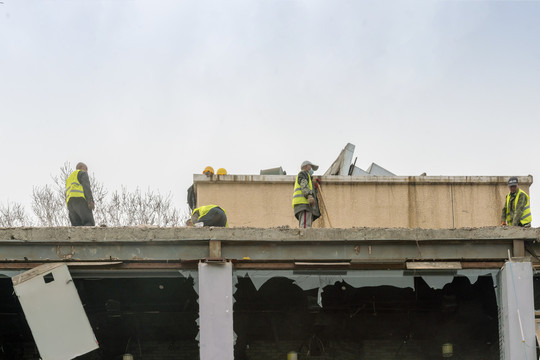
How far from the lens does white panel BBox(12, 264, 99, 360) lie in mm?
8164

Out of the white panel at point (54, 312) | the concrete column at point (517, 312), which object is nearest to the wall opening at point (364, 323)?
the concrete column at point (517, 312)

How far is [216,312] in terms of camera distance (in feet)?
28.3

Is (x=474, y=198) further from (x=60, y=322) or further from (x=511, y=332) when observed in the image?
(x=60, y=322)

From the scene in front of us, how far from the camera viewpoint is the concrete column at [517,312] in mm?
8578

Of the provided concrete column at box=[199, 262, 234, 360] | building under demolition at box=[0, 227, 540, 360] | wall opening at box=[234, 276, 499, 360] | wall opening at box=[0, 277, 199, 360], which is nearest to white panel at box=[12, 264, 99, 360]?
building under demolition at box=[0, 227, 540, 360]

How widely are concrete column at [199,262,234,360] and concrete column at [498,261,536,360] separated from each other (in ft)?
11.6

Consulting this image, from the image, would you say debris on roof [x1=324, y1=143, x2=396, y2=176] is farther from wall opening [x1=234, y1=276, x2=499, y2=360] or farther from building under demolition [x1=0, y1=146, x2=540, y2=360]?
wall opening [x1=234, y1=276, x2=499, y2=360]

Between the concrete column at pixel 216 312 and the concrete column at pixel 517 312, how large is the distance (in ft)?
11.6

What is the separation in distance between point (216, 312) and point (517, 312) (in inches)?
151

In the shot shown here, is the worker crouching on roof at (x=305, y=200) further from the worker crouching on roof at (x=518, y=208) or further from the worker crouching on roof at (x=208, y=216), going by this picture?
the worker crouching on roof at (x=518, y=208)

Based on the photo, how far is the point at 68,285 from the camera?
27.8 ft

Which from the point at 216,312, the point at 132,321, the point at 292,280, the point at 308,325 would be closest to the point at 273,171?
the point at 292,280

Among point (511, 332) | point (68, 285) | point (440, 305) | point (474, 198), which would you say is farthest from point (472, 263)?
point (68, 285)

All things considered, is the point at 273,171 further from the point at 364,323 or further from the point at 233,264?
the point at 233,264
